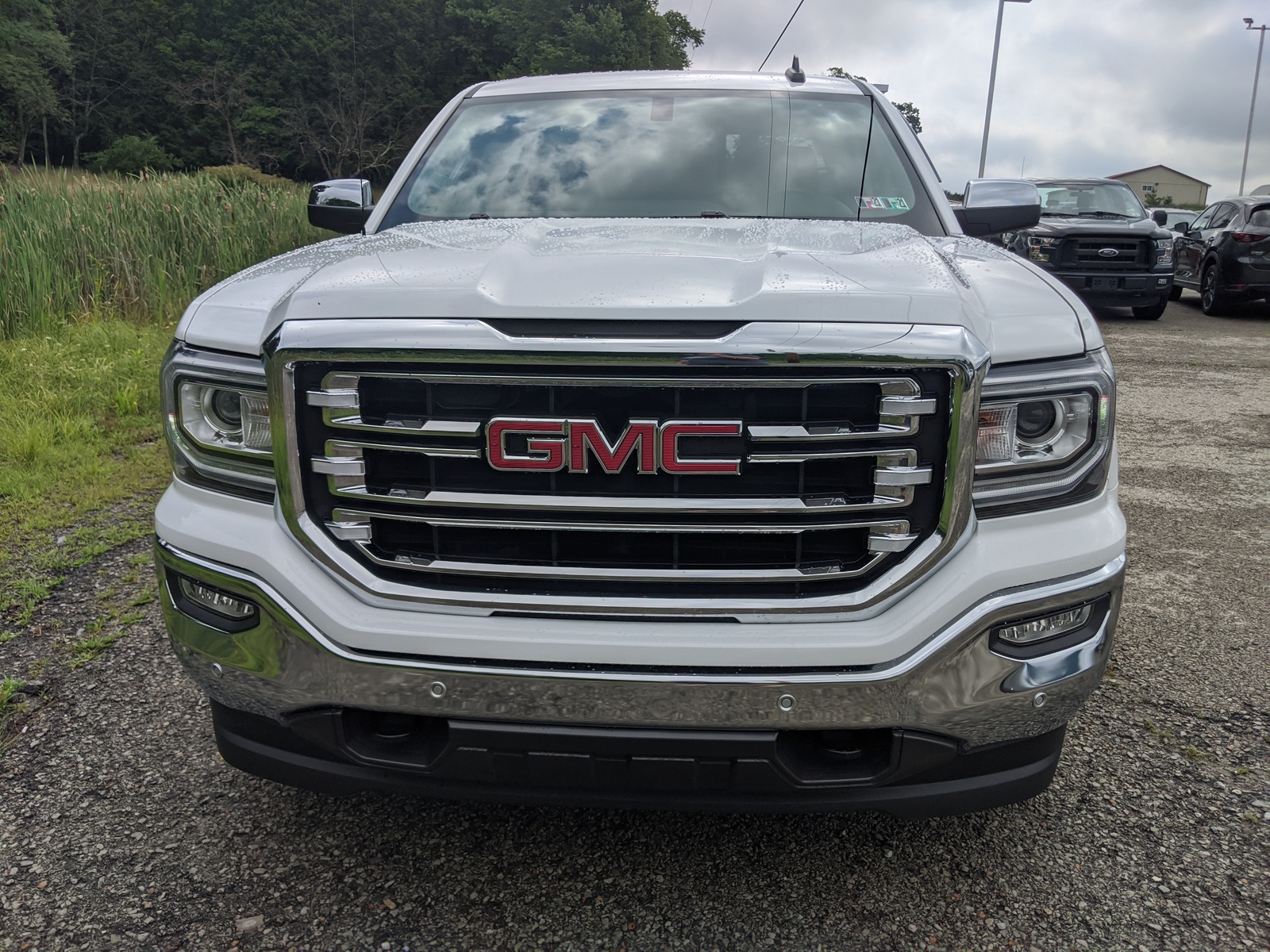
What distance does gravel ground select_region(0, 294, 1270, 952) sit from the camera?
210 centimetres

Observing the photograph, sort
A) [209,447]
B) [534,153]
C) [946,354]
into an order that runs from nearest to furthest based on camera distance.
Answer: [946,354] < [209,447] < [534,153]

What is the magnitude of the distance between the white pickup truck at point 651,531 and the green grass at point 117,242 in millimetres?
6864

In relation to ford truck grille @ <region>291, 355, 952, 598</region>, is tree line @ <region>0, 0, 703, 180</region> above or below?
above

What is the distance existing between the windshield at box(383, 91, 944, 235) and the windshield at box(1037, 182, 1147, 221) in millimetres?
11941

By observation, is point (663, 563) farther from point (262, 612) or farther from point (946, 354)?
point (262, 612)

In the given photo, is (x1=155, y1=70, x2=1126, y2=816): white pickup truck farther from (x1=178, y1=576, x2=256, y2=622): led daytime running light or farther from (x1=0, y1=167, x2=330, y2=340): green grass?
(x1=0, y1=167, x2=330, y2=340): green grass

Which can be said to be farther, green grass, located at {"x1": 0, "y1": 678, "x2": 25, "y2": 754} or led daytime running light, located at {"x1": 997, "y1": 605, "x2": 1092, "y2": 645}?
green grass, located at {"x1": 0, "y1": 678, "x2": 25, "y2": 754}

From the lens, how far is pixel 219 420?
6.79ft

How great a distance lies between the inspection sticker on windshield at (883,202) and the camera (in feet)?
10.0

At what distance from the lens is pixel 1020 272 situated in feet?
7.41

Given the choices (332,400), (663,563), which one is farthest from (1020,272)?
(332,400)

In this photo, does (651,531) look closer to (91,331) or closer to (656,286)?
(656,286)

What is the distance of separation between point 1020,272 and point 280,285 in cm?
163

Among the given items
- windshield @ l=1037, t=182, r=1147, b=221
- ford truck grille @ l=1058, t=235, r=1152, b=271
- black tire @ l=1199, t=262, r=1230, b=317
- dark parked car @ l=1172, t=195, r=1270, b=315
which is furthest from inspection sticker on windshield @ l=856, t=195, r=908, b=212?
black tire @ l=1199, t=262, r=1230, b=317
